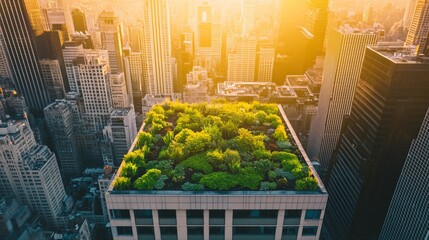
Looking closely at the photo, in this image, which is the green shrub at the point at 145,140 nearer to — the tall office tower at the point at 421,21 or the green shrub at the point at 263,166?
the green shrub at the point at 263,166

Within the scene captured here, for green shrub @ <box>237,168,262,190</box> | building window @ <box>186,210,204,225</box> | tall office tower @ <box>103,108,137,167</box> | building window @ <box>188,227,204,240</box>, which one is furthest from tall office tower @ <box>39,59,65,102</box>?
green shrub @ <box>237,168,262,190</box>

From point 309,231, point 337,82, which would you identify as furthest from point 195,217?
point 337,82

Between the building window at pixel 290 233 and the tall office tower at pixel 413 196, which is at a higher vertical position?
the building window at pixel 290 233

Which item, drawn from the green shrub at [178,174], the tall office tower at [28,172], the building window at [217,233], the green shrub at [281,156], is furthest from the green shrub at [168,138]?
the tall office tower at [28,172]

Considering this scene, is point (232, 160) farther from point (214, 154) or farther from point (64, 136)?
point (64, 136)

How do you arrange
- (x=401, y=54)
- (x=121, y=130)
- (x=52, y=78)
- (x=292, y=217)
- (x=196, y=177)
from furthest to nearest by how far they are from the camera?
(x=52, y=78) < (x=121, y=130) < (x=401, y=54) < (x=196, y=177) < (x=292, y=217)

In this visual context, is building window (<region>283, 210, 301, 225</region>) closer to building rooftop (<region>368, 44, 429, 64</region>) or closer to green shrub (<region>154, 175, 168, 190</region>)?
green shrub (<region>154, 175, 168, 190</region>)

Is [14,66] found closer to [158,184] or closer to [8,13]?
[8,13]
